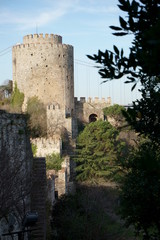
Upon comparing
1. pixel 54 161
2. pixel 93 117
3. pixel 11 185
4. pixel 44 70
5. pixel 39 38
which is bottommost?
pixel 54 161

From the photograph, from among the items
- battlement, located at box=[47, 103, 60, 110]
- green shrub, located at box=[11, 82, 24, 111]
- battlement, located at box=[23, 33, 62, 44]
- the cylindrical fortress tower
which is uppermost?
battlement, located at box=[23, 33, 62, 44]

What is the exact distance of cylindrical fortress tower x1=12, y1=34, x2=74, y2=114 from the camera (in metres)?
36.8

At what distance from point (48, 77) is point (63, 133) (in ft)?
20.2

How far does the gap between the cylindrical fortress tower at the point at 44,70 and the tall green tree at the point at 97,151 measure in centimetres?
520

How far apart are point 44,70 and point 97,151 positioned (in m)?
9.73

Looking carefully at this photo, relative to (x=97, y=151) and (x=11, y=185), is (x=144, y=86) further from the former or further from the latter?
(x=97, y=151)

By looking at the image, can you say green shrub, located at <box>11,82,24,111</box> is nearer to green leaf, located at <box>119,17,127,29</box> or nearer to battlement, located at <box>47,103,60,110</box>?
battlement, located at <box>47,103,60,110</box>

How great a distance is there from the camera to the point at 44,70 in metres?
36.8

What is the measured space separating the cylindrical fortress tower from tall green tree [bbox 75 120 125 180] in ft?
17.1

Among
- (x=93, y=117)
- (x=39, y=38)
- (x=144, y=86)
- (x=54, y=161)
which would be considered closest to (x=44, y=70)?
(x=39, y=38)

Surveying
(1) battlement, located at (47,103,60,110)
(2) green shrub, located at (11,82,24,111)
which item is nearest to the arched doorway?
(2) green shrub, located at (11,82,24,111)

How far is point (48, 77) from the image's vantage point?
36969 mm

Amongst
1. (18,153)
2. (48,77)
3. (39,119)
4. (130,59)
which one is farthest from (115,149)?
(130,59)

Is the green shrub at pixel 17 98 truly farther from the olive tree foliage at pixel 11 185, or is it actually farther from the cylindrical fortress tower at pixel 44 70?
the olive tree foliage at pixel 11 185
